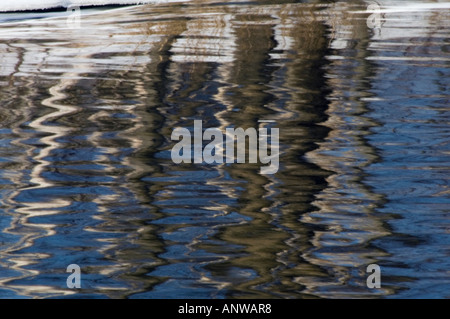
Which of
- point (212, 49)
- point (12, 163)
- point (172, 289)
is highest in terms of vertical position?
point (212, 49)

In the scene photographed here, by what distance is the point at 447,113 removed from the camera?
397cm

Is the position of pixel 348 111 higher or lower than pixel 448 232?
higher

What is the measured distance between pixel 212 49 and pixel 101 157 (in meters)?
2.24

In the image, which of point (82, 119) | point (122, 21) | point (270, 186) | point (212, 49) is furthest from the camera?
point (122, 21)

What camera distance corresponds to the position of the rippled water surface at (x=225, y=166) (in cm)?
232

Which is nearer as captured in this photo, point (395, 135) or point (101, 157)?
point (101, 157)

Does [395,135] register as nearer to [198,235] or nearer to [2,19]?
[198,235]

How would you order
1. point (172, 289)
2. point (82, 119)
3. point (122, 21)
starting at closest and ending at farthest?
point (172, 289)
point (82, 119)
point (122, 21)

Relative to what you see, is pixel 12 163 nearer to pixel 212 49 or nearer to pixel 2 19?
pixel 212 49

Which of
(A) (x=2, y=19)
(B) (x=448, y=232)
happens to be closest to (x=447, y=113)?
(B) (x=448, y=232)

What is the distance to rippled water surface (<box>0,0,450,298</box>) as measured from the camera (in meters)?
2.32

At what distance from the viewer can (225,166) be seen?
325 cm

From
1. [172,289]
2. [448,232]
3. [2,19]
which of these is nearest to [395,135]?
[448,232]

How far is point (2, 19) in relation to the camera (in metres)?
6.64
